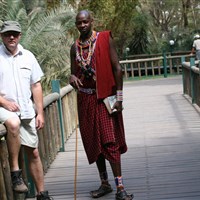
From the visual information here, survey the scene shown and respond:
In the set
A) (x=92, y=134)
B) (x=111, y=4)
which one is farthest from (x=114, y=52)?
(x=111, y=4)

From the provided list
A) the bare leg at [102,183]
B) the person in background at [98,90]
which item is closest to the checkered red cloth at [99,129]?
the person in background at [98,90]

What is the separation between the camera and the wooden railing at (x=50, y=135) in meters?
5.77

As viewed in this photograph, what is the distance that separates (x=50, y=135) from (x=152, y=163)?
1483 mm

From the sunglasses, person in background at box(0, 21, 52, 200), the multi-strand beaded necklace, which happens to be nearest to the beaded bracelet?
the multi-strand beaded necklace

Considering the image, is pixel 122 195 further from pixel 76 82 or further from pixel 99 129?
pixel 76 82

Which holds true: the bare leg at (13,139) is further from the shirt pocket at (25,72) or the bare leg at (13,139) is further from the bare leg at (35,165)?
the shirt pocket at (25,72)

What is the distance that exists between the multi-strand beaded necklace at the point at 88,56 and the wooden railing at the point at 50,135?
1.02 metres

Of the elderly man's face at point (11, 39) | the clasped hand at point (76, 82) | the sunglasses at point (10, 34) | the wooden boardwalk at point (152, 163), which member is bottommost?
the wooden boardwalk at point (152, 163)

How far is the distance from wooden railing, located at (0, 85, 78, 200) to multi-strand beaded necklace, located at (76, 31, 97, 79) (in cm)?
102

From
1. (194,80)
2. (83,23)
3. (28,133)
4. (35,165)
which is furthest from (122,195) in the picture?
(194,80)

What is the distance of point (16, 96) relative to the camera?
228 inches

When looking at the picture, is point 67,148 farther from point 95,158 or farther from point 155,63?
point 155,63

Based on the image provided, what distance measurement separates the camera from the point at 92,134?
21.6ft

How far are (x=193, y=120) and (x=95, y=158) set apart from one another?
20.7ft
